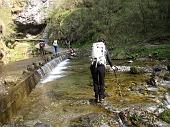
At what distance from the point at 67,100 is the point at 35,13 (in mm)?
49142

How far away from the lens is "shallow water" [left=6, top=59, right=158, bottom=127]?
42.5 feet

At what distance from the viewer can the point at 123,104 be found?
47.1 ft

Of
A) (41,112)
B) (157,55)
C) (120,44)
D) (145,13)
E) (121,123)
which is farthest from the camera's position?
(145,13)

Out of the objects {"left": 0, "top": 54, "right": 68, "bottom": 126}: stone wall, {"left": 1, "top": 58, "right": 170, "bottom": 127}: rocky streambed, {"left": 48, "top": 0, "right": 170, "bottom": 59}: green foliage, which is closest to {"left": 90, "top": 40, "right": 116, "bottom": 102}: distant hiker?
{"left": 1, "top": 58, "right": 170, "bottom": 127}: rocky streambed

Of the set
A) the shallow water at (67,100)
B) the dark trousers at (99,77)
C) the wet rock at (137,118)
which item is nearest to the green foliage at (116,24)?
the shallow water at (67,100)

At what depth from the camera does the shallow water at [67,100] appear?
1296cm

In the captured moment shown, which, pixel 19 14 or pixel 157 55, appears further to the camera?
pixel 19 14

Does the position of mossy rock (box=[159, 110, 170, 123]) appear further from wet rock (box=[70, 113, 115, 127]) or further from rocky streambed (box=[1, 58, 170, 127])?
wet rock (box=[70, 113, 115, 127])

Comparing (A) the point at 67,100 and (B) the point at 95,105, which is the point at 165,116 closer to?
(B) the point at 95,105

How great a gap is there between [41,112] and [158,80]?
8280 millimetres

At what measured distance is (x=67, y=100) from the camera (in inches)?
614

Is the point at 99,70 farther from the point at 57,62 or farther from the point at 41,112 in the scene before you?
the point at 57,62

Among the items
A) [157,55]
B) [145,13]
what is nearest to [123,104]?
[157,55]

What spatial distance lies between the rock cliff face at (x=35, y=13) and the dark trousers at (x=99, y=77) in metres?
48.9
